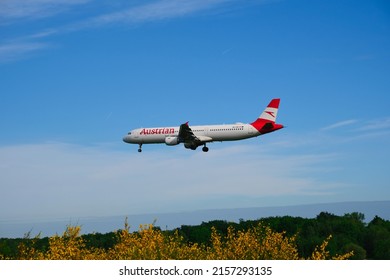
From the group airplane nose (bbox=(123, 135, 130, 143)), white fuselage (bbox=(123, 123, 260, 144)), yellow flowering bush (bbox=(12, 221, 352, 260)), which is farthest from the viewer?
airplane nose (bbox=(123, 135, 130, 143))

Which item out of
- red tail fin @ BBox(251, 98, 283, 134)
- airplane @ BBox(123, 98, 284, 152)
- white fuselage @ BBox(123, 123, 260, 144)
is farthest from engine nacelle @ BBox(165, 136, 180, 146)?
red tail fin @ BBox(251, 98, 283, 134)

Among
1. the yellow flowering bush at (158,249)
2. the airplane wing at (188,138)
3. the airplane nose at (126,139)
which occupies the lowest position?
the yellow flowering bush at (158,249)

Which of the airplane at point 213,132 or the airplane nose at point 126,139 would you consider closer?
the airplane at point 213,132

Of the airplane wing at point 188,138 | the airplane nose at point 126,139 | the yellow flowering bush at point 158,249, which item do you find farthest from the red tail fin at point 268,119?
the yellow flowering bush at point 158,249

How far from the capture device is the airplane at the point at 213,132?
274 feet

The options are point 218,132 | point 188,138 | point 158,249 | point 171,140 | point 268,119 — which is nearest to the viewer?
point 158,249

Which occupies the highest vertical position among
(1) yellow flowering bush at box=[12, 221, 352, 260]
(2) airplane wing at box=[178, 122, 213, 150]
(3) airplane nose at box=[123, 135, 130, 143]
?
(3) airplane nose at box=[123, 135, 130, 143]

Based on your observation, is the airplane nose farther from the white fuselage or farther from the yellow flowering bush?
the yellow flowering bush

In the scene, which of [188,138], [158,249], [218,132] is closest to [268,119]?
[218,132]

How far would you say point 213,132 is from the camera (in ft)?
283

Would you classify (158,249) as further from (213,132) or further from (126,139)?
(126,139)

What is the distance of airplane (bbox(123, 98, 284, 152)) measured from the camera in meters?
83.5

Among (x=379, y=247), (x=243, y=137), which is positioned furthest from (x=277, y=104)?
(x=379, y=247)

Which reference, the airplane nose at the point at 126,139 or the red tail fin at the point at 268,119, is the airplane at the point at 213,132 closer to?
the red tail fin at the point at 268,119
